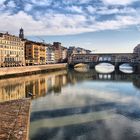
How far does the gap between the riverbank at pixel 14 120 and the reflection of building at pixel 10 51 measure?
6210 centimetres

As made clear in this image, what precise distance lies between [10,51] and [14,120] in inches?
3014

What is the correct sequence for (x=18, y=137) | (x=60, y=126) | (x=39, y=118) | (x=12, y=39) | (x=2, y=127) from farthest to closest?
(x=12, y=39) → (x=39, y=118) → (x=60, y=126) → (x=2, y=127) → (x=18, y=137)

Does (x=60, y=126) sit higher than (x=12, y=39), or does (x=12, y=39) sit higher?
(x=12, y=39)

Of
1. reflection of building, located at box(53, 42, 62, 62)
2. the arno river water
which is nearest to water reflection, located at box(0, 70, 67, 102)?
the arno river water

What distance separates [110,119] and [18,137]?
10122mm

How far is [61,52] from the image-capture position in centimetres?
18150

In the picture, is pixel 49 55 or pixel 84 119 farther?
pixel 49 55

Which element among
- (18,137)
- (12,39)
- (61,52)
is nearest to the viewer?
(18,137)

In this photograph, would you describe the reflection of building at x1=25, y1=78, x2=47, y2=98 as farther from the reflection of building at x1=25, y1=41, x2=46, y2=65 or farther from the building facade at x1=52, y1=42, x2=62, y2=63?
the building facade at x1=52, y1=42, x2=62, y2=63

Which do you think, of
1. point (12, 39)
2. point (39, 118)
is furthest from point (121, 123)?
point (12, 39)

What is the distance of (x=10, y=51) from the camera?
312ft

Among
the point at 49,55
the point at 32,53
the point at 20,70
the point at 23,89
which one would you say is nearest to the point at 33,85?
the point at 23,89

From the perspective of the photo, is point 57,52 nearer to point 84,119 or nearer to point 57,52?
point 57,52

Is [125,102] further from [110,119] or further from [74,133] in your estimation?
[74,133]
